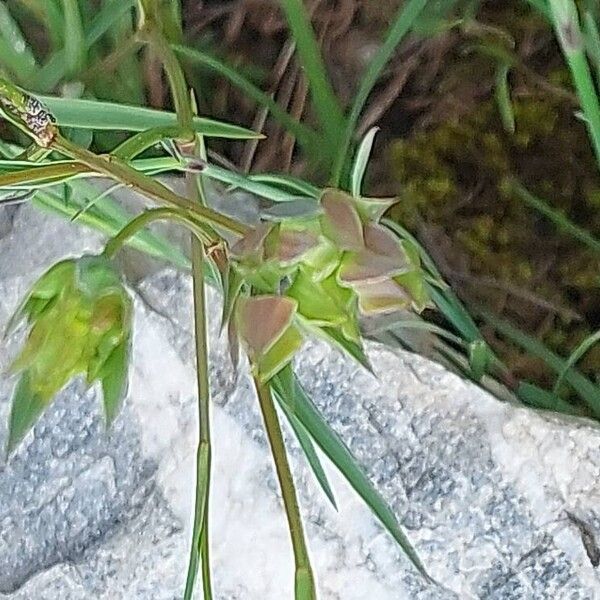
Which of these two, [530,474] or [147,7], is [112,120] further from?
[530,474]

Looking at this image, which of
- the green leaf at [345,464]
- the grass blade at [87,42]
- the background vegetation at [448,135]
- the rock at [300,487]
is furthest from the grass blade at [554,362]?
the grass blade at [87,42]

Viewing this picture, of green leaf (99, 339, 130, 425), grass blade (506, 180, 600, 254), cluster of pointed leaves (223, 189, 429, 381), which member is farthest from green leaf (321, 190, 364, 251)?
grass blade (506, 180, 600, 254)

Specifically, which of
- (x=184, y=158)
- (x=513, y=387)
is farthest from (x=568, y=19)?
(x=513, y=387)

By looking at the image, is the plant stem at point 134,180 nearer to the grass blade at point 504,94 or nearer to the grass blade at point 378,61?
the grass blade at point 378,61

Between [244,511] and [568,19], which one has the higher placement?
[568,19]

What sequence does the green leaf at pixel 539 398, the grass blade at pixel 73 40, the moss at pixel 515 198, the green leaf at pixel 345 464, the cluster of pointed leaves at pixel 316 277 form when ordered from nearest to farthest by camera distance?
1. the cluster of pointed leaves at pixel 316 277
2. the green leaf at pixel 345 464
3. the grass blade at pixel 73 40
4. the green leaf at pixel 539 398
5. the moss at pixel 515 198

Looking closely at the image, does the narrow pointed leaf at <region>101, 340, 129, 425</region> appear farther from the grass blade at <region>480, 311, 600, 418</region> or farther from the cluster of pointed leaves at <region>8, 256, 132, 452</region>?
the grass blade at <region>480, 311, 600, 418</region>

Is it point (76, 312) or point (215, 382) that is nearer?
point (76, 312)
